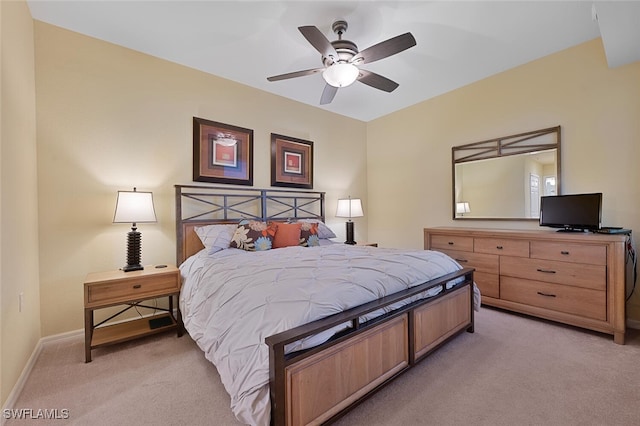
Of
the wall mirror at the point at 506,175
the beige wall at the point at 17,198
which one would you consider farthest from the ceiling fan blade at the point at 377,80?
the beige wall at the point at 17,198

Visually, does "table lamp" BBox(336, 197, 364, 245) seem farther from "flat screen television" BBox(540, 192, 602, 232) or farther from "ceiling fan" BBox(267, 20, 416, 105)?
"flat screen television" BBox(540, 192, 602, 232)

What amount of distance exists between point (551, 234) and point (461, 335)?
131 centimetres

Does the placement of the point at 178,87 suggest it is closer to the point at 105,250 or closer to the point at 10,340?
the point at 105,250

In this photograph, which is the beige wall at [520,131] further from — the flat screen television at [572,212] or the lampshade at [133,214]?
the lampshade at [133,214]

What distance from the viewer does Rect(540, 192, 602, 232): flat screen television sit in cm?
254

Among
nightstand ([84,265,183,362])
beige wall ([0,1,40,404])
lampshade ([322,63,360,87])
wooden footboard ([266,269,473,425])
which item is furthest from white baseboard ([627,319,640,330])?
beige wall ([0,1,40,404])

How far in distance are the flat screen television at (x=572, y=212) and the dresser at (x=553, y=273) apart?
208 mm

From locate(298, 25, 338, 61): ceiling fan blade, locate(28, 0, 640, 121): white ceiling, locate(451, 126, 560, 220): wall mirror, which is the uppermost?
locate(28, 0, 640, 121): white ceiling

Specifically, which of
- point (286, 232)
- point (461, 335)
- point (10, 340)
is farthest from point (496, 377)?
point (10, 340)

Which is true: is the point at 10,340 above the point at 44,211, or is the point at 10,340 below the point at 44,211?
below

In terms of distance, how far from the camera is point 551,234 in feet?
8.51

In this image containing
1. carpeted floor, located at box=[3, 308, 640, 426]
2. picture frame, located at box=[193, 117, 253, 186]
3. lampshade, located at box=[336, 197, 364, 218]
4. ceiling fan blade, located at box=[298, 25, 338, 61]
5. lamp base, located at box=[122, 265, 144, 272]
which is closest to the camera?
carpeted floor, located at box=[3, 308, 640, 426]

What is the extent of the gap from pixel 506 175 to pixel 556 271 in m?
1.32

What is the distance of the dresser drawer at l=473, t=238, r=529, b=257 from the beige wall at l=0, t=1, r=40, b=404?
13.1 ft
